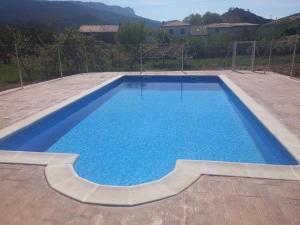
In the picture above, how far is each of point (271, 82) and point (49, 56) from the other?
9193 millimetres

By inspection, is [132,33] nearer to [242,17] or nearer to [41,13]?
[41,13]

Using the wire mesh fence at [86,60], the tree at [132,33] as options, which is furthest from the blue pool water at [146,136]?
the tree at [132,33]

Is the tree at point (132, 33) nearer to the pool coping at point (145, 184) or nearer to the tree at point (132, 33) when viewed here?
the tree at point (132, 33)

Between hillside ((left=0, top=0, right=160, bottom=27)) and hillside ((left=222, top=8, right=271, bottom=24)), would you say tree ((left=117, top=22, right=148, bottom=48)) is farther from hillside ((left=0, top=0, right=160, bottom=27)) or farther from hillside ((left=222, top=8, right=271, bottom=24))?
hillside ((left=222, top=8, right=271, bottom=24))

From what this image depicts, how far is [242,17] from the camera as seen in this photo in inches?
2260

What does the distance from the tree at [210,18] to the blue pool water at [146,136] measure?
5694 centimetres

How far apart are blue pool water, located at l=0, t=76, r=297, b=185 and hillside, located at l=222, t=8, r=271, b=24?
54.8 meters

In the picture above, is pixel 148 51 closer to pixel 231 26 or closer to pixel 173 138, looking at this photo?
pixel 173 138

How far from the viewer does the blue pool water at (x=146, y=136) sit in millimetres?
4051

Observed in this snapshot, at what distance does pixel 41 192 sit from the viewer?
2.78m

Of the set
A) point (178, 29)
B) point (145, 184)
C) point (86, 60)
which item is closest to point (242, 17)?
point (178, 29)

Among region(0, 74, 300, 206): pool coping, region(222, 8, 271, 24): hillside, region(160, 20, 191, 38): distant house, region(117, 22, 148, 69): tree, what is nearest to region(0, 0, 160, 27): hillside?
region(160, 20, 191, 38): distant house

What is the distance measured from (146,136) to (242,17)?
2345 inches

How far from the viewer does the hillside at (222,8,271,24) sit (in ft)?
186
